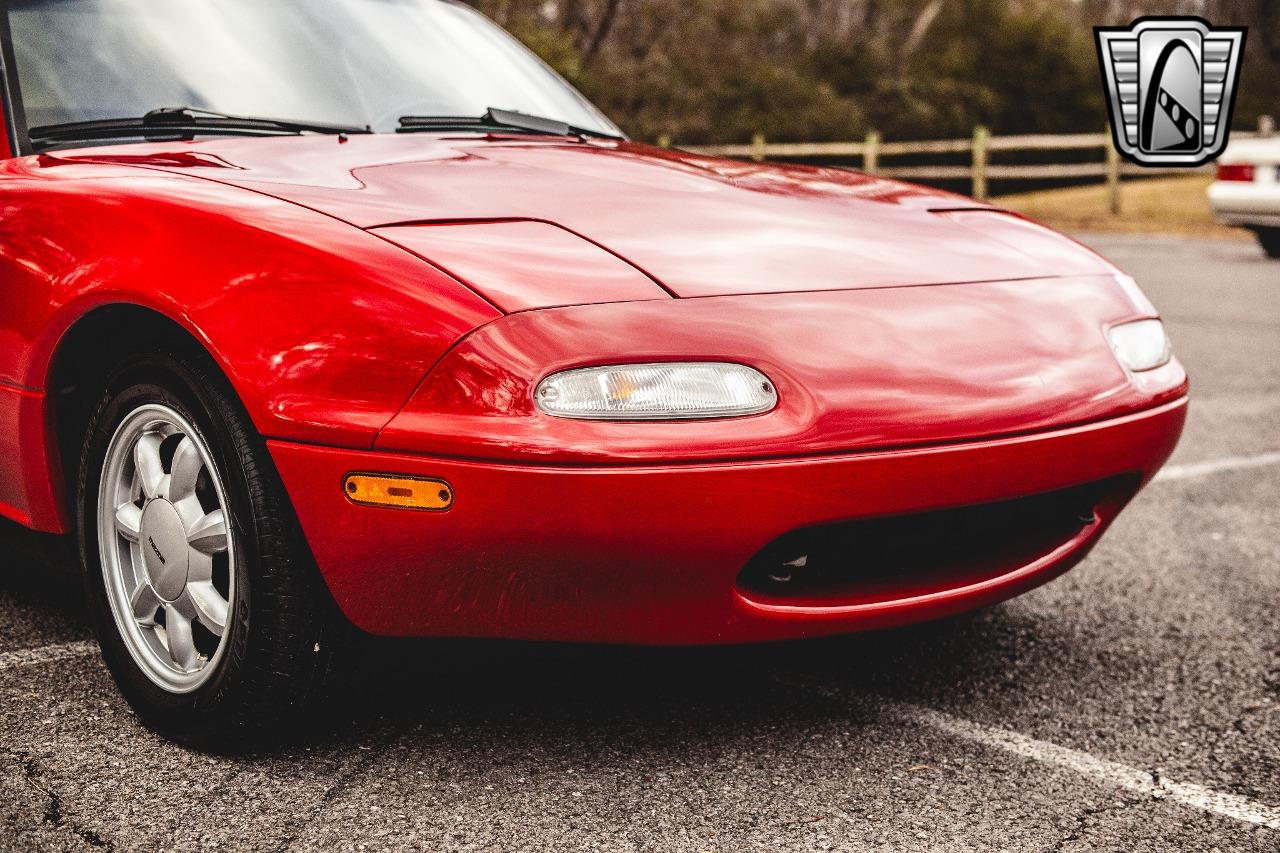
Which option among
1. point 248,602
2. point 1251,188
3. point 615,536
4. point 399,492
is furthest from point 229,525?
point 1251,188

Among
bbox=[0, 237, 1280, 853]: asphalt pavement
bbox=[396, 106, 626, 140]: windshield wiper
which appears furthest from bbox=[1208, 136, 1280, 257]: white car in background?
bbox=[396, 106, 626, 140]: windshield wiper

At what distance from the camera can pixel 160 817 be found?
2082 millimetres

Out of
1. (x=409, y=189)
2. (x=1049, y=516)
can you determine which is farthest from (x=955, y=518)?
(x=409, y=189)

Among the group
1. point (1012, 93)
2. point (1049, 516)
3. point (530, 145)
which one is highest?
point (530, 145)

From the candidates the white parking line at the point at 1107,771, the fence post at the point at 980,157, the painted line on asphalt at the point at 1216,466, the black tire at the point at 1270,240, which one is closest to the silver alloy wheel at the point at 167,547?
the white parking line at the point at 1107,771

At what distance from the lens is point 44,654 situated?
275 centimetres

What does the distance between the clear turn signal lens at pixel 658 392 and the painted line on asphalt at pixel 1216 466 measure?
2.77 m

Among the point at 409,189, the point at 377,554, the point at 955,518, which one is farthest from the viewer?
the point at 409,189

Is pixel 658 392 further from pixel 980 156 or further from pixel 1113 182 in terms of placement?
pixel 980 156

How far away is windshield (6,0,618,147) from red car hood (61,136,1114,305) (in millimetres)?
204

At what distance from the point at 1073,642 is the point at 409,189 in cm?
166

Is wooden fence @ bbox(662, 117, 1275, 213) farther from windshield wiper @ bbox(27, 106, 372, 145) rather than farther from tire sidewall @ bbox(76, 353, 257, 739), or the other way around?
tire sidewall @ bbox(76, 353, 257, 739)

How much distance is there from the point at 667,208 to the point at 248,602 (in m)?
0.99

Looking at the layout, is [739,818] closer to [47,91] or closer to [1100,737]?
[1100,737]
